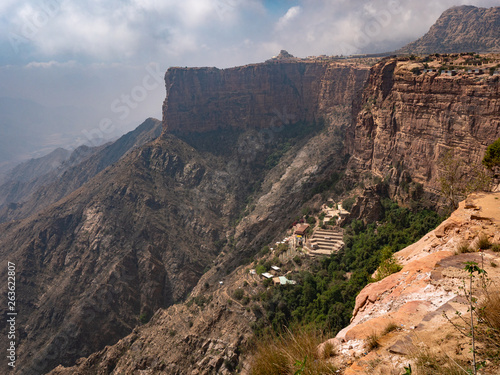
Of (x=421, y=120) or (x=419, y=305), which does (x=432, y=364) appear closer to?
(x=419, y=305)

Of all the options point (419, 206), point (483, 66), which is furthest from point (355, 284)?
point (483, 66)

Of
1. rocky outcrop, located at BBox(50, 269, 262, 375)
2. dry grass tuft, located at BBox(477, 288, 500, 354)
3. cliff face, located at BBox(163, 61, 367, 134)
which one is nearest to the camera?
dry grass tuft, located at BBox(477, 288, 500, 354)

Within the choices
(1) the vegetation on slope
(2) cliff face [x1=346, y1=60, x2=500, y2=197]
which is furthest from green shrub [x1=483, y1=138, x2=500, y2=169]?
(1) the vegetation on slope

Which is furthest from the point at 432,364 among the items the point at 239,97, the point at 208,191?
the point at 239,97

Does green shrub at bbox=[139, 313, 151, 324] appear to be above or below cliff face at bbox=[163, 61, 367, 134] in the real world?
below

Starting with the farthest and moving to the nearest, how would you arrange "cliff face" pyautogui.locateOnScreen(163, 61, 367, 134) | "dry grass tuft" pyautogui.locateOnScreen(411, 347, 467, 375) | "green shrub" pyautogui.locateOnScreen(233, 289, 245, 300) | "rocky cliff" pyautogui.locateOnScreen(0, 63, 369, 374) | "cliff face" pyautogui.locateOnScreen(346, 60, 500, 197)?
1. "cliff face" pyautogui.locateOnScreen(163, 61, 367, 134)
2. "rocky cliff" pyautogui.locateOnScreen(0, 63, 369, 374)
3. "green shrub" pyautogui.locateOnScreen(233, 289, 245, 300)
4. "cliff face" pyautogui.locateOnScreen(346, 60, 500, 197)
5. "dry grass tuft" pyautogui.locateOnScreen(411, 347, 467, 375)

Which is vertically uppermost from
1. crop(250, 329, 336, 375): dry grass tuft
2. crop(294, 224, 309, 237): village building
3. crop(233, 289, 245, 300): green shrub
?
crop(250, 329, 336, 375): dry grass tuft

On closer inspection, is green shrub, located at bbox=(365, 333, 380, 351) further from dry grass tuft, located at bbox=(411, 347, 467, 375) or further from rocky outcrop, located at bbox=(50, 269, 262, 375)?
rocky outcrop, located at bbox=(50, 269, 262, 375)
